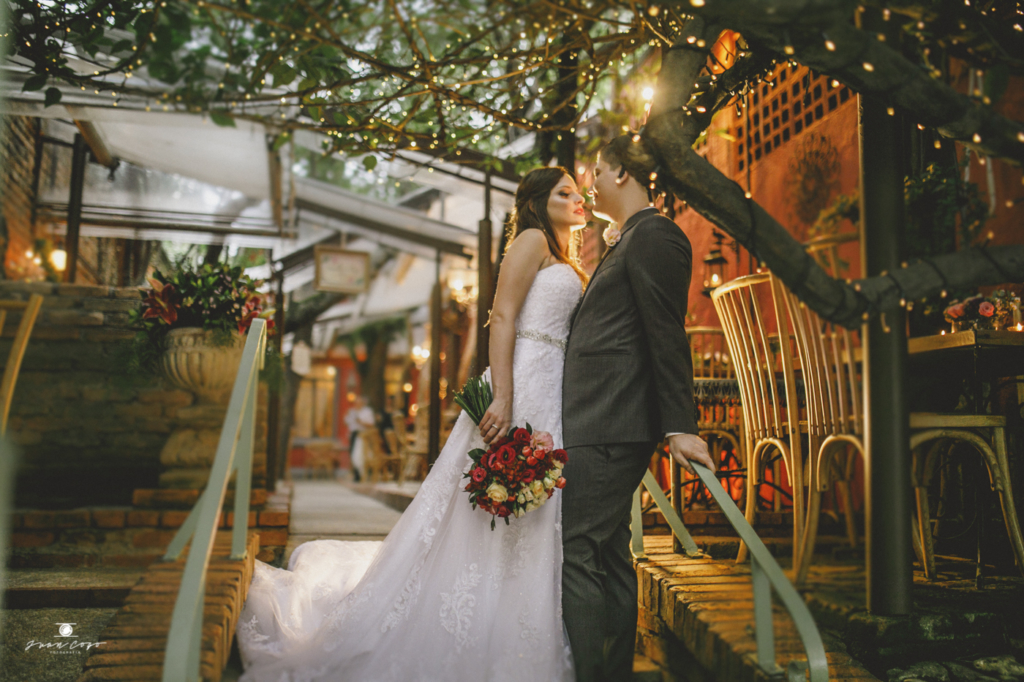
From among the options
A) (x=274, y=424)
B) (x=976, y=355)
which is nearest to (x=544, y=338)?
(x=976, y=355)

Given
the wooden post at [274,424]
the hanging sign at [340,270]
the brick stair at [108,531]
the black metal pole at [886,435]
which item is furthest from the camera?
the hanging sign at [340,270]

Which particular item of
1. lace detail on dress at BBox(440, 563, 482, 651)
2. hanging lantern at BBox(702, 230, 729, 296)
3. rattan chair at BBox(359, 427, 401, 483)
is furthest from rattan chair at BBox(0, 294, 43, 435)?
rattan chair at BBox(359, 427, 401, 483)

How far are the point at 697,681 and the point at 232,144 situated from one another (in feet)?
15.7

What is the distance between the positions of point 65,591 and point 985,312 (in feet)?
12.3

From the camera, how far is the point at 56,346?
12.8ft

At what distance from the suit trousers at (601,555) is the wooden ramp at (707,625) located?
16 cm

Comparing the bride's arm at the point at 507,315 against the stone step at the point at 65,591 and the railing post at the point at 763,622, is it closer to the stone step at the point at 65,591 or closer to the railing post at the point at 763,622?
the railing post at the point at 763,622

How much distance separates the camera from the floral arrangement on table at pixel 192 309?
3.29 m

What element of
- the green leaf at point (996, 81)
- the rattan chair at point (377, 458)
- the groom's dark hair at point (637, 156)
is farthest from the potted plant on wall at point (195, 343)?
the rattan chair at point (377, 458)

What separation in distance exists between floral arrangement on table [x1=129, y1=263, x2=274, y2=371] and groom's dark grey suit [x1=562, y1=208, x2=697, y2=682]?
1.94m

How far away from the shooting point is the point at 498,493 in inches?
73.7

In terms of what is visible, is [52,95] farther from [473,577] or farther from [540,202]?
[473,577]

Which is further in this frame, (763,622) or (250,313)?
(250,313)

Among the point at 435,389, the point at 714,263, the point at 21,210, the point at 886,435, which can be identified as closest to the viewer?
the point at 886,435
